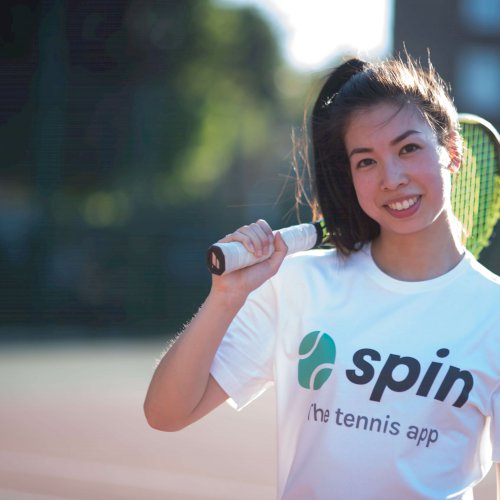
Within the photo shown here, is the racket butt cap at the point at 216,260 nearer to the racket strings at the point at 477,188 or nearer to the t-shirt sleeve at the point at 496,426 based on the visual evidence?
the t-shirt sleeve at the point at 496,426

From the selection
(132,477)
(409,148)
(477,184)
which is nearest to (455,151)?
(409,148)

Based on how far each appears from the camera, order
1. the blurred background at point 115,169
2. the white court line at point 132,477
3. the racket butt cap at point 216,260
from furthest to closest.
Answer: the blurred background at point 115,169, the white court line at point 132,477, the racket butt cap at point 216,260

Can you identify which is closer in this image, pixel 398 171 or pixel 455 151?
pixel 398 171

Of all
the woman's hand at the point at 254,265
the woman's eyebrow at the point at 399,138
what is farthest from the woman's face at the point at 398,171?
the woman's hand at the point at 254,265

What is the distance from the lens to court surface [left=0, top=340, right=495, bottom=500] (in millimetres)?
6375

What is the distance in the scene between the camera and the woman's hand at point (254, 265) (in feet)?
7.54

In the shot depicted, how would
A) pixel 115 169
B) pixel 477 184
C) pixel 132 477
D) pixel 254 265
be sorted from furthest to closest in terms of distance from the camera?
1. pixel 115 169
2. pixel 132 477
3. pixel 477 184
4. pixel 254 265

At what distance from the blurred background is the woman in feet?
26.0

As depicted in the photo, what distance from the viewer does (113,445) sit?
24.8 feet

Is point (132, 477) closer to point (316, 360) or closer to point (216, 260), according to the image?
point (316, 360)

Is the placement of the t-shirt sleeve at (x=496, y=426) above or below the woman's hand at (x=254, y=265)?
below

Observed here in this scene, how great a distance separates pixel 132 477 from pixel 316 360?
4532 mm

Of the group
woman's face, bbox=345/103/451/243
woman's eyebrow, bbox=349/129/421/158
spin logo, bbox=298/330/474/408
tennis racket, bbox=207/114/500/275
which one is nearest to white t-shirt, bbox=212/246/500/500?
spin logo, bbox=298/330/474/408

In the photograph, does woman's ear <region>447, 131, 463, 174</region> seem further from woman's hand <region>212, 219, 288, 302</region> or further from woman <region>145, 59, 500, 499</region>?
woman's hand <region>212, 219, 288, 302</region>
